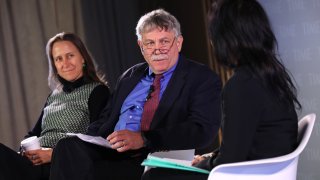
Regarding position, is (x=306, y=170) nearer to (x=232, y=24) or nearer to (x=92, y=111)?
(x=92, y=111)

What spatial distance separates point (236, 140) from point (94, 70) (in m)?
1.49

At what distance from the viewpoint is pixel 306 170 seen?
120 inches

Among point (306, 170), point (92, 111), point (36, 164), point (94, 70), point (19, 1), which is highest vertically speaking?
point (19, 1)

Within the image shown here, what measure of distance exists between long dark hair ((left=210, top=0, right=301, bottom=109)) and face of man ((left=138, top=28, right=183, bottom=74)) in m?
0.78

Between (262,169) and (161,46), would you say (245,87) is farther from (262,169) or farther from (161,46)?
(161,46)

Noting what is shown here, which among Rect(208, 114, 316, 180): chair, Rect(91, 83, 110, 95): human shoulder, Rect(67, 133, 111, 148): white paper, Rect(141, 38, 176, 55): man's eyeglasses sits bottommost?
Rect(67, 133, 111, 148): white paper

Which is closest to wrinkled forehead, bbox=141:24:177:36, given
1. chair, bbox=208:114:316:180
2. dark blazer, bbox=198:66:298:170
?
dark blazer, bbox=198:66:298:170

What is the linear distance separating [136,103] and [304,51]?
44.1 inches

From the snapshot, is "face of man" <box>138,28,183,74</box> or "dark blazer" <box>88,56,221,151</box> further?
"face of man" <box>138,28,183,74</box>

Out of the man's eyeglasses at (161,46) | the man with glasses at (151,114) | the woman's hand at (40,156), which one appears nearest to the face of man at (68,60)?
the man with glasses at (151,114)

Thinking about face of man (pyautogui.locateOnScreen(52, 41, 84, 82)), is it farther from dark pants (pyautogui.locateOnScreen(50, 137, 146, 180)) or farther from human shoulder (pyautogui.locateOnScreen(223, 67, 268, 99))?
human shoulder (pyautogui.locateOnScreen(223, 67, 268, 99))

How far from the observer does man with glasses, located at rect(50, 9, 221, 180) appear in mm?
2039

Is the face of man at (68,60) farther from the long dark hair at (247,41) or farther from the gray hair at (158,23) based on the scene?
the long dark hair at (247,41)

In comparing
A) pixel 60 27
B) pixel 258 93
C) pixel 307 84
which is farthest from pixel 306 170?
pixel 60 27
